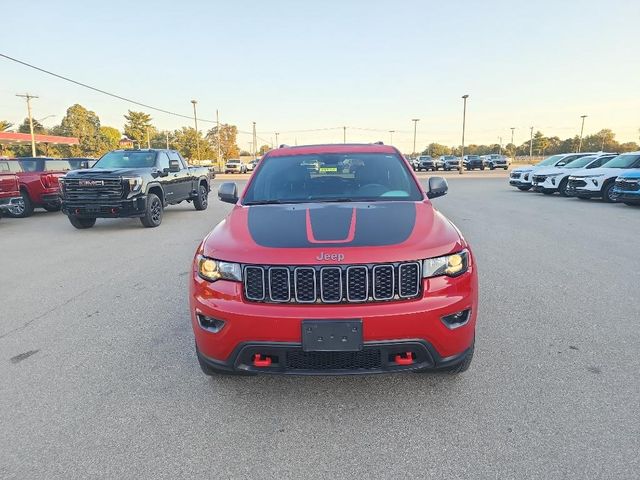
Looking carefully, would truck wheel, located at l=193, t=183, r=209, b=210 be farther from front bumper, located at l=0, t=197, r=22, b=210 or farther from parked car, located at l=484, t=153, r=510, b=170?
parked car, located at l=484, t=153, r=510, b=170

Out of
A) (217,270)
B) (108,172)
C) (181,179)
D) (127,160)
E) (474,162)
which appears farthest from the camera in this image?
(474,162)

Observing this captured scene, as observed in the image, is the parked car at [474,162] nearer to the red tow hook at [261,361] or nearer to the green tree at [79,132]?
the red tow hook at [261,361]

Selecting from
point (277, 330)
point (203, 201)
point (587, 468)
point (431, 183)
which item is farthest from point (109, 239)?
point (587, 468)

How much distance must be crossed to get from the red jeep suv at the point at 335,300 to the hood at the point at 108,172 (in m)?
7.60

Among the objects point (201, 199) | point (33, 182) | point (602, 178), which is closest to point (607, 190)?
point (602, 178)

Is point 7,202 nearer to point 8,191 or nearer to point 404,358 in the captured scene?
point 8,191

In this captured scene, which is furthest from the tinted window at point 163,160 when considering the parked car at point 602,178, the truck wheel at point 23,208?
the parked car at point 602,178

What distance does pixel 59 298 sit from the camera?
16.3 feet

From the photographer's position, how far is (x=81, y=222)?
394 inches

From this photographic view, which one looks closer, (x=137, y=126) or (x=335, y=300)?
(x=335, y=300)

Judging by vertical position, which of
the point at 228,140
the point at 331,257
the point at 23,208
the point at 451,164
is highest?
the point at 228,140

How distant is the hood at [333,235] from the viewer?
2.44 metres

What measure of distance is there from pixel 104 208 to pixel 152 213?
114cm

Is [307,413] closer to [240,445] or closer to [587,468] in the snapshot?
[240,445]
